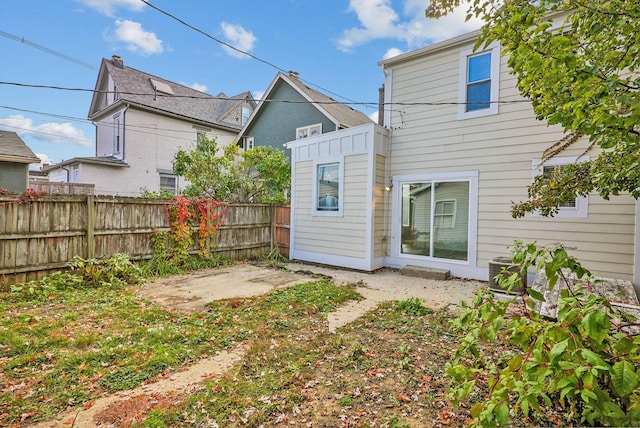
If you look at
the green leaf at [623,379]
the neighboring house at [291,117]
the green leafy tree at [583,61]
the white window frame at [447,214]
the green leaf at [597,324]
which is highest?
the neighboring house at [291,117]

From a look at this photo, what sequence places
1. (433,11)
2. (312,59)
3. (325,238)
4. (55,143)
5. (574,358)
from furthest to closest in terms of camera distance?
→ (55,143) → (312,59) → (325,238) → (433,11) → (574,358)

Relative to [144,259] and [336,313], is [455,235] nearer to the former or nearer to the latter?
[336,313]

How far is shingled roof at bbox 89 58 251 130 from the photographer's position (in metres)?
14.4

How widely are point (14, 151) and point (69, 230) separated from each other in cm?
649

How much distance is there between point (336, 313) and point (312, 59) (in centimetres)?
1087

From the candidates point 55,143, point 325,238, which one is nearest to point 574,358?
point 325,238

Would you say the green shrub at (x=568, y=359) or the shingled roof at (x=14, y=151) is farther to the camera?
the shingled roof at (x=14, y=151)

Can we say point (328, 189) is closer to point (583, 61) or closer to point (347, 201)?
point (347, 201)

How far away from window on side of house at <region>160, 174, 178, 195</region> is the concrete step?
487 inches

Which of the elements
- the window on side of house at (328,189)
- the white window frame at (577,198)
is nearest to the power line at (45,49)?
the window on side of house at (328,189)

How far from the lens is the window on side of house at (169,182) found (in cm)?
1517

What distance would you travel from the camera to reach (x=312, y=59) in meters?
12.2

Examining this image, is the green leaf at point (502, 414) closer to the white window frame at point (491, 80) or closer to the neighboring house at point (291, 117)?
the white window frame at point (491, 80)

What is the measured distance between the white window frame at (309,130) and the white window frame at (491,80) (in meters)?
6.65
